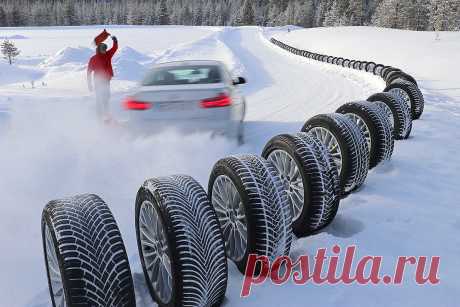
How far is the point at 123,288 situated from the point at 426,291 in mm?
2279

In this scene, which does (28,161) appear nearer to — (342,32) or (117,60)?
(117,60)

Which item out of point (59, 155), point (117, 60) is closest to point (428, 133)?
point (59, 155)

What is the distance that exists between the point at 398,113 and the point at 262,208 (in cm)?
479

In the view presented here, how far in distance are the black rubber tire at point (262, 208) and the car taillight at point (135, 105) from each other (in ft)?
10.4

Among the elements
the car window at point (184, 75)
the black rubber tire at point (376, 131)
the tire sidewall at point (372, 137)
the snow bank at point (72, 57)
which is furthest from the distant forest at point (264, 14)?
the tire sidewall at point (372, 137)

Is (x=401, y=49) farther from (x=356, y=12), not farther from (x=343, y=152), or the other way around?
(x=356, y=12)

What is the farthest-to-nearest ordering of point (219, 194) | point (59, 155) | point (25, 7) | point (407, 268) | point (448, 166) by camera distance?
point (25, 7)
point (59, 155)
point (448, 166)
point (219, 194)
point (407, 268)

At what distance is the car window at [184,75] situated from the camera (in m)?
6.89

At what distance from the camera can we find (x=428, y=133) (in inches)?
316

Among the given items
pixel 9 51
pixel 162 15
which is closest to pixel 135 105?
pixel 9 51

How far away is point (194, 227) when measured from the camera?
282cm

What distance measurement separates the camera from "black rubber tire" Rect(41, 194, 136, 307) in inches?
98.8

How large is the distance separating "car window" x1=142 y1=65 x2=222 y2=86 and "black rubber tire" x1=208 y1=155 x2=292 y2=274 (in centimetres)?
372

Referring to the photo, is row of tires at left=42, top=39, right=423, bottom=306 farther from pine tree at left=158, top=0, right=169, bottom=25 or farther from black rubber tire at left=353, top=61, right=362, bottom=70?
pine tree at left=158, top=0, right=169, bottom=25
